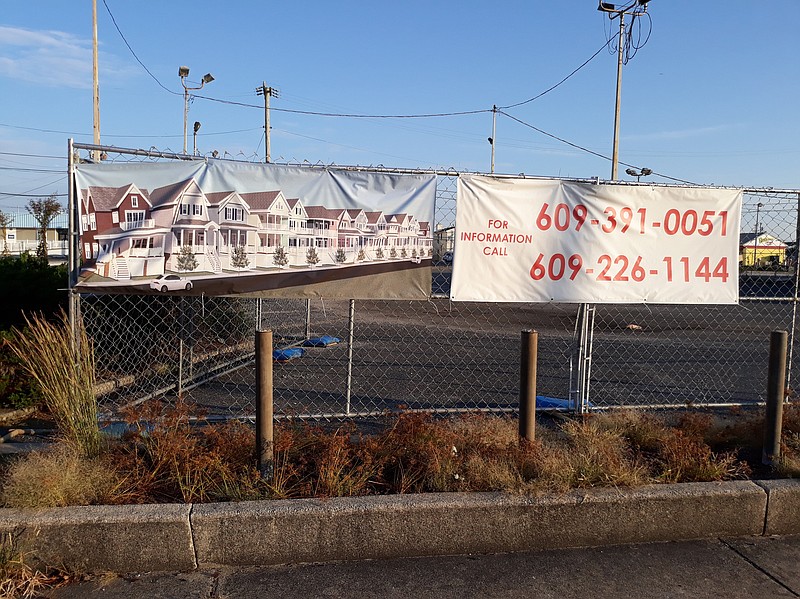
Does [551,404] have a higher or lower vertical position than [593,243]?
lower

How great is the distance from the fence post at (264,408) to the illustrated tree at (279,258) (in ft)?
4.13

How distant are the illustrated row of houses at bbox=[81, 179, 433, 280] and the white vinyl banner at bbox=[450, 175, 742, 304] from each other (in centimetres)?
65

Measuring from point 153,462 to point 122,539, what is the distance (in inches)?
26.4

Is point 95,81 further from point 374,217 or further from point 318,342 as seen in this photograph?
point 374,217

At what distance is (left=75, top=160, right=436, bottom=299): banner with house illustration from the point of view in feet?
17.4

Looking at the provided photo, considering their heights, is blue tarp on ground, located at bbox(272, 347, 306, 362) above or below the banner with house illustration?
below

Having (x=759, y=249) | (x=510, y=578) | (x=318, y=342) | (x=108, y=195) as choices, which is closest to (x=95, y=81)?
(x=318, y=342)

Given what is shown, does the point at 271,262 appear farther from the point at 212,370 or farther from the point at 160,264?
the point at 212,370

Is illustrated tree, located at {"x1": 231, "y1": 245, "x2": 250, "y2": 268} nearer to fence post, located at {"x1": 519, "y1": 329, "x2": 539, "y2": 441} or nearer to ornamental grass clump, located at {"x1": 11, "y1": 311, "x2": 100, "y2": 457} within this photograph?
ornamental grass clump, located at {"x1": 11, "y1": 311, "x2": 100, "y2": 457}

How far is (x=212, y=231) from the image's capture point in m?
5.36

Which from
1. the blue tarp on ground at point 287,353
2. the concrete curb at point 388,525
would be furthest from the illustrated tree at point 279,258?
the blue tarp on ground at point 287,353

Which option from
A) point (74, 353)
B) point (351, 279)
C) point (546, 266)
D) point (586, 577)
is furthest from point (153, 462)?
point (546, 266)

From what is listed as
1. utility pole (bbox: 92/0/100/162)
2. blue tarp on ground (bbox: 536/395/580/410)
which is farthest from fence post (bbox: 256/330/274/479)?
utility pole (bbox: 92/0/100/162)

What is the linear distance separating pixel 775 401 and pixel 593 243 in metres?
1.92
